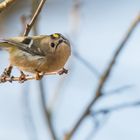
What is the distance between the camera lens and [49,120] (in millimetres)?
1912

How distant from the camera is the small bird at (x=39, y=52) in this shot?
174cm

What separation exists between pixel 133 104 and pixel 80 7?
0.57m

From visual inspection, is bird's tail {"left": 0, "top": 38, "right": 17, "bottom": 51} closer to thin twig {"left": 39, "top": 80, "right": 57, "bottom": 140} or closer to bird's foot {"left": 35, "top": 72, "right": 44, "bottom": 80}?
bird's foot {"left": 35, "top": 72, "right": 44, "bottom": 80}

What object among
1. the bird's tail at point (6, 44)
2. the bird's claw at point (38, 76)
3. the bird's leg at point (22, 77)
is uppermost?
the bird's tail at point (6, 44)

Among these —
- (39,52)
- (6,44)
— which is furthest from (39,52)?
(6,44)

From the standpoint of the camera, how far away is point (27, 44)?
1.75m

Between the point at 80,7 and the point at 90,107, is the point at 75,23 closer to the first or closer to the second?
the point at 80,7

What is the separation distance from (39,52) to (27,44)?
46 mm

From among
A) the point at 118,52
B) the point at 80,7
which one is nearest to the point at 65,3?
the point at 80,7

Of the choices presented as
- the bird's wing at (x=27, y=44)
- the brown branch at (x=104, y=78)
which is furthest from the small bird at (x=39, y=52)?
the brown branch at (x=104, y=78)

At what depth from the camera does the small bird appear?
1.74 m

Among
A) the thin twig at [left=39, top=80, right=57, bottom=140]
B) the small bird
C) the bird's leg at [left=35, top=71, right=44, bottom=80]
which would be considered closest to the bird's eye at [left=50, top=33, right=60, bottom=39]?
the small bird

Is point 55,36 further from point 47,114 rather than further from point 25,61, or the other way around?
point 47,114

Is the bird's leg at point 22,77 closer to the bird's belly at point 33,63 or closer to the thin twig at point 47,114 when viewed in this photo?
the bird's belly at point 33,63
